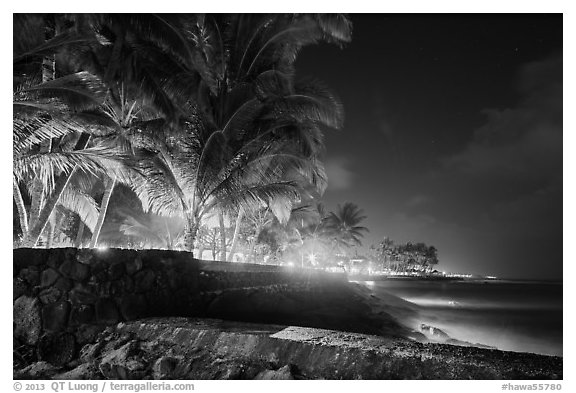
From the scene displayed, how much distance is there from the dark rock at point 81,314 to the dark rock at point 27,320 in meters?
0.37

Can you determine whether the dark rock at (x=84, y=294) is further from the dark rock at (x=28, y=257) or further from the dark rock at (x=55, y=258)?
the dark rock at (x=28, y=257)

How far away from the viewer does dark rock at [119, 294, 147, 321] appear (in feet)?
Answer: 16.5

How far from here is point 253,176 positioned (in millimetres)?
8602

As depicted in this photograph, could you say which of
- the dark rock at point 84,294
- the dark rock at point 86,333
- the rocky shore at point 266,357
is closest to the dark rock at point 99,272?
the dark rock at point 84,294

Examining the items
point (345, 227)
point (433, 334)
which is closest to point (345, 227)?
point (345, 227)

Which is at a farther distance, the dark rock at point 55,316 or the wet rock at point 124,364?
the dark rock at point 55,316

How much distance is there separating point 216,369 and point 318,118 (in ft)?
26.5

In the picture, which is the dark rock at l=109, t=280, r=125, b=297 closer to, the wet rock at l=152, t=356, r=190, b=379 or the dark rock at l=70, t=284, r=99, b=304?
the dark rock at l=70, t=284, r=99, b=304

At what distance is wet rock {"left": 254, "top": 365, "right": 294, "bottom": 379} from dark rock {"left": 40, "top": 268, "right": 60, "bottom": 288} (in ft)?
→ 10.4

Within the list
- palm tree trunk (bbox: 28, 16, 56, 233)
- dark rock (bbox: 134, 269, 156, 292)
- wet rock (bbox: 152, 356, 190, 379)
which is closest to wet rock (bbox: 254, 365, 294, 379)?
wet rock (bbox: 152, 356, 190, 379)

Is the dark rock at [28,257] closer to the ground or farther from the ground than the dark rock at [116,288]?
farther from the ground

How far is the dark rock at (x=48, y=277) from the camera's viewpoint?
473 cm

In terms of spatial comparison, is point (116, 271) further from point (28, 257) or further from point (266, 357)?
point (266, 357)

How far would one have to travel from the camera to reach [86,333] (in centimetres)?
475
